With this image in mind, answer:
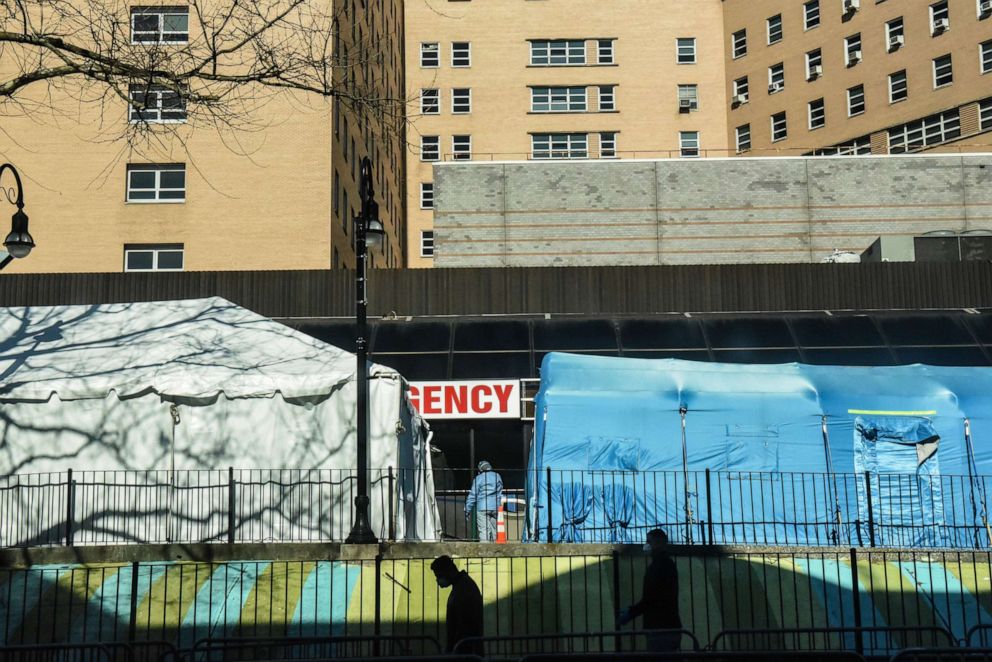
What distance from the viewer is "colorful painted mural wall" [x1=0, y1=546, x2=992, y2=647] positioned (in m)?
14.2

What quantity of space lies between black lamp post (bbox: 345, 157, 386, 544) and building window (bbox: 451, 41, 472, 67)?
46.2 meters

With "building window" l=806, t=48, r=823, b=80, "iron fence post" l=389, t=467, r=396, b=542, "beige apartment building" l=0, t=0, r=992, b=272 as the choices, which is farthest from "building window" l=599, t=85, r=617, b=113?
"iron fence post" l=389, t=467, r=396, b=542

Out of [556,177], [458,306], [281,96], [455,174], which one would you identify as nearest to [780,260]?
[556,177]

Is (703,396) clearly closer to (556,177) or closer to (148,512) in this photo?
(148,512)

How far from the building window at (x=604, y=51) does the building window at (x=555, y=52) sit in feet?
2.83

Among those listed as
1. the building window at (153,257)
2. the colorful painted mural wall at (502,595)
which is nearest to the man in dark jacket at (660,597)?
the colorful painted mural wall at (502,595)

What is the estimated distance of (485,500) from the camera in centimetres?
1953

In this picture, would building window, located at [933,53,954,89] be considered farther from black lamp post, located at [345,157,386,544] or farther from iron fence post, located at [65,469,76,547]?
iron fence post, located at [65,469,76,547]

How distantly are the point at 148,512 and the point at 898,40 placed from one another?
46.8 metres

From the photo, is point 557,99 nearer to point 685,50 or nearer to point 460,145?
point 460,145

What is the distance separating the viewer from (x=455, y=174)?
40312 millimetres

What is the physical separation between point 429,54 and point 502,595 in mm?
52203

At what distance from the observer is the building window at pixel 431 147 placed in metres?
63.4

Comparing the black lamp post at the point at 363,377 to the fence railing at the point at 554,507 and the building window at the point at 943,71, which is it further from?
the building window at the point at 943,71
